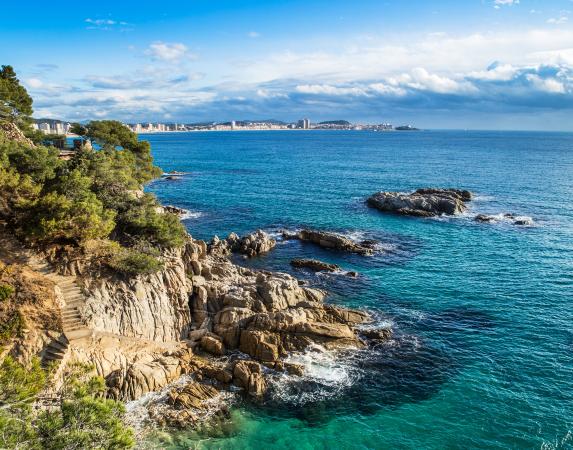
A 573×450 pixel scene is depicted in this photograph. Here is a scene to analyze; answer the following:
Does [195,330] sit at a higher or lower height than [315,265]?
lower

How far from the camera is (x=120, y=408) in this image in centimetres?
1639

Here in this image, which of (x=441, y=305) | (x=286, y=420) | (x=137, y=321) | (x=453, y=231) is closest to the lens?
(x=286, y=420)

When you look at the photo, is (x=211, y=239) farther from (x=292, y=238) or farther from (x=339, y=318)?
(x=339, y=318)

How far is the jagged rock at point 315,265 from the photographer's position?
178 ft

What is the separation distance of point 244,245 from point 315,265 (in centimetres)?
1102

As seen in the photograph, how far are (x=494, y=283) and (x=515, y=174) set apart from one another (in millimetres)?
94737

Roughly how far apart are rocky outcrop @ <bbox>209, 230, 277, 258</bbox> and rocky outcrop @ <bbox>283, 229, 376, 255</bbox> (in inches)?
234

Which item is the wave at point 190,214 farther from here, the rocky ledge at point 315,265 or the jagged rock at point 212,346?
the jagged rock at point 212,346

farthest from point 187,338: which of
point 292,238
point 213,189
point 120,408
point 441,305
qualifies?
point 213,189

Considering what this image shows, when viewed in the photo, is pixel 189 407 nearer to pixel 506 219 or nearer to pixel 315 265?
pixel 315 265

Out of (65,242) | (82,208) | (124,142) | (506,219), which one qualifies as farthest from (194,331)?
(506,219)

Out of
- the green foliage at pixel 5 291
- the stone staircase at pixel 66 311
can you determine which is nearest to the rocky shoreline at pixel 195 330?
the stone staircase at pixel 66 311

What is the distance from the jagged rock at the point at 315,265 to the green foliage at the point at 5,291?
33872mm

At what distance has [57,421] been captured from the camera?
14781mm
